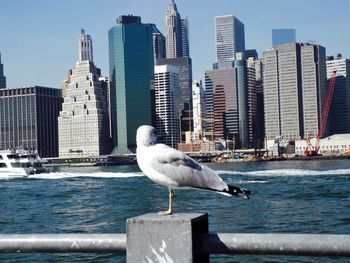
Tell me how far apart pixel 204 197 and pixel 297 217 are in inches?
477

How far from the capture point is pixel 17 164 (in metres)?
73.8

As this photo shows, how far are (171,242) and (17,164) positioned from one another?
73.3 m

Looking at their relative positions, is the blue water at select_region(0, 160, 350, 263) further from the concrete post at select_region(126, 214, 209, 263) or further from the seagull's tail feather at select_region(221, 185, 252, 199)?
the concrete post at select_region(126, 214, 209, 263)

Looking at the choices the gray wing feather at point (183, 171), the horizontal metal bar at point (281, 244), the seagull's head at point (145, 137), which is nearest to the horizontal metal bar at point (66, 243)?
the horizontal metal bar at point (281, 244)

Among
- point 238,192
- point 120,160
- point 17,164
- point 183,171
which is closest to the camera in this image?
point 238,192

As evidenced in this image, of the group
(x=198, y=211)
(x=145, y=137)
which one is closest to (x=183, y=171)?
(x=145, y=137)

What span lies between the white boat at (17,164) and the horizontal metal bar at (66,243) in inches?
2807

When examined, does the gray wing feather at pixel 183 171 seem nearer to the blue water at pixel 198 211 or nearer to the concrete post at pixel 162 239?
the concrete post at pixel 162 239

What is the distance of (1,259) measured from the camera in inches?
619

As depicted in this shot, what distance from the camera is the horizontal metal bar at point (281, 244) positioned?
2.66 meters

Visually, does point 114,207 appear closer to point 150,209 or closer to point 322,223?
point 150,209

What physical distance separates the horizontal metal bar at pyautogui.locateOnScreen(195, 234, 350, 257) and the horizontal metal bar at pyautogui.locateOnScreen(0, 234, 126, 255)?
45 cm

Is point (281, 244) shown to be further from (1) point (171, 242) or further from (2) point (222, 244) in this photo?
(1) point (171, 242)

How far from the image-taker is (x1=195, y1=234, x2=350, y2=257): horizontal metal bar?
2.66 meters
